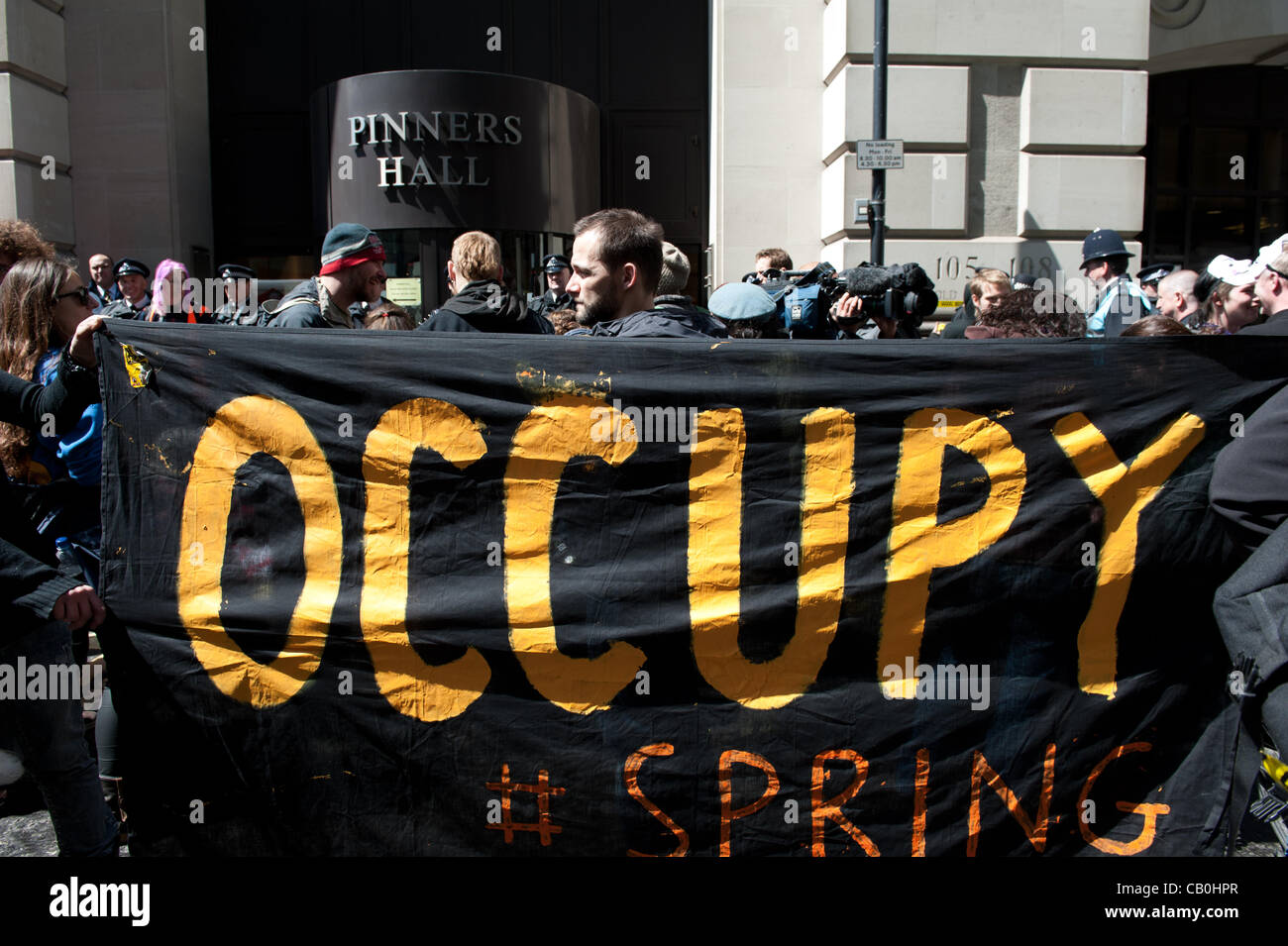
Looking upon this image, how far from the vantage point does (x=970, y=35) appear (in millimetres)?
8789

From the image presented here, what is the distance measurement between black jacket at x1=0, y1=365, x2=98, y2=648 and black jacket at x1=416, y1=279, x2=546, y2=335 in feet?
5.63

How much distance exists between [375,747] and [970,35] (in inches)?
349

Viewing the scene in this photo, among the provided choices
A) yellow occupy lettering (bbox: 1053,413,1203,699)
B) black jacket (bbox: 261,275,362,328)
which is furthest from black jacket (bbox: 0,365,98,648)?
yellow occupy lettering (bbox: 1053,413,1203,699)

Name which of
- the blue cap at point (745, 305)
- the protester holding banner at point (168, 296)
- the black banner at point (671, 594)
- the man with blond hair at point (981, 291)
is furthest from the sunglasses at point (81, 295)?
the man with blond hair at point (981, 291)

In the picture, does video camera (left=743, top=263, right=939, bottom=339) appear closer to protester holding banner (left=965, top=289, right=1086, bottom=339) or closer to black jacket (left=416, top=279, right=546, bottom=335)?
protester holding banner (left=965, top=289, right=1086, bottom=339)

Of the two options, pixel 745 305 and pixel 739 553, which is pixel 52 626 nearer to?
pixel 739 553

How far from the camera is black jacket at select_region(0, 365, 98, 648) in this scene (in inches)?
97.9

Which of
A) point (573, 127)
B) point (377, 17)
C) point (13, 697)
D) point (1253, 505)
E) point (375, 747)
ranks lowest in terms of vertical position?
point (375, 747)

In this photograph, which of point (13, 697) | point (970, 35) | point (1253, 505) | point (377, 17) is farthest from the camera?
point (377, 17)

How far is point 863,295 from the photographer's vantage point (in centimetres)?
379

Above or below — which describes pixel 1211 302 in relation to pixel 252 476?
above

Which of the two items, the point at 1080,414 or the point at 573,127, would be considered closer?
the point at 1080,414

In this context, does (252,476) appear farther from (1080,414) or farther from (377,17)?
(377,17)
